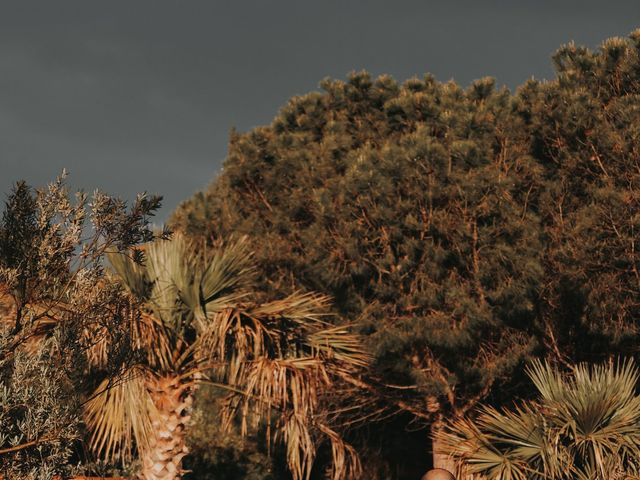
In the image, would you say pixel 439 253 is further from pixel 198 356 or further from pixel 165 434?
pixel 165 434

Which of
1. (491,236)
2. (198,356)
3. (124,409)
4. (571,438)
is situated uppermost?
(491,236)

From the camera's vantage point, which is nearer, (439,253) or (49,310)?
(49,310)

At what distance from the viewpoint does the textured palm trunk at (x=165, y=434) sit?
929cm

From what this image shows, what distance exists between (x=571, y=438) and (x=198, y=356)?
4.70m

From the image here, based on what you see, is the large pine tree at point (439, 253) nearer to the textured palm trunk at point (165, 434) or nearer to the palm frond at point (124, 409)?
the textured palm trunk at point (165, 434)

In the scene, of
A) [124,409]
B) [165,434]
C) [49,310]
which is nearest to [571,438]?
[165,434]

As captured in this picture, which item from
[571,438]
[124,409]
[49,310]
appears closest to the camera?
[49,310]

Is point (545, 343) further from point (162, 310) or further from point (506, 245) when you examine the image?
point (162, 310)

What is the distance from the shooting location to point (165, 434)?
9328 millimetres

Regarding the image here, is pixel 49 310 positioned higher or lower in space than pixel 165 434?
higher

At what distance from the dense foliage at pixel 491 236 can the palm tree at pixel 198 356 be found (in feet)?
11.5

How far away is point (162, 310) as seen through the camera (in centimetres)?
945

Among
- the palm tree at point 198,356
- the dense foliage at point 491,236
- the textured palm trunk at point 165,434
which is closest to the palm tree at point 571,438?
the palm tree at point 198,356

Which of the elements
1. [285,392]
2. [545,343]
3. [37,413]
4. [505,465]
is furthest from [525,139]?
[37,413]
